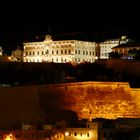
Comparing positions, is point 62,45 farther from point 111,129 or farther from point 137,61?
point 111,129

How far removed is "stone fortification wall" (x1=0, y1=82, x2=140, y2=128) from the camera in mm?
38688

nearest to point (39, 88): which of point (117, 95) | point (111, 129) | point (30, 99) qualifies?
point (30, 99)

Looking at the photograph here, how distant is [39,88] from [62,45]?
A: 3155cm

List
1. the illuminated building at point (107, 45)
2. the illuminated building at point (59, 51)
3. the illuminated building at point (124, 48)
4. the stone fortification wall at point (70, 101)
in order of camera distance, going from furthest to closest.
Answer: the illuminated building at point (59, 51) < the illuminated building at point (107, 45) < the illuminated building at point (124, 48) < the stone fortification wall at point (70, 101)

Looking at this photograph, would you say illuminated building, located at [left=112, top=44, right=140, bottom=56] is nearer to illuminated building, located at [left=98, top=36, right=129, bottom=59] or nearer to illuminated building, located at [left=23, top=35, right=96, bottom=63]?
illuminated building, located at [left=98, top=36, right=129, bottom=59]

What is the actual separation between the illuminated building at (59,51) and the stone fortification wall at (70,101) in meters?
27.5

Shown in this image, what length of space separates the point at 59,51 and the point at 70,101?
101 feet

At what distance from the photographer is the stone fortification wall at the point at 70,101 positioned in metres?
38.7

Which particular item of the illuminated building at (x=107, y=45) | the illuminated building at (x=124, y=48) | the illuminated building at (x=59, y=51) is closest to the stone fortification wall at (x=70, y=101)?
the illuminated building at (x=124, y=48)

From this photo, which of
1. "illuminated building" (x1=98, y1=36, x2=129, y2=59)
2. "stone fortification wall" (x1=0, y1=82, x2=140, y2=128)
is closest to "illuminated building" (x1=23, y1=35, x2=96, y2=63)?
"illuminated building" (x1=98, y1=36, x2=129, y2=59)

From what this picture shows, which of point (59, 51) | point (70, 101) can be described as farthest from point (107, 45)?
point (70, 101)

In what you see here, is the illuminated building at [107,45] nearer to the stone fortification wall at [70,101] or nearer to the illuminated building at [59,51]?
the illuminated building at [59,51]

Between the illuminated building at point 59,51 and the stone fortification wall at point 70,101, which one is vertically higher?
the illuminated building at point 59,51

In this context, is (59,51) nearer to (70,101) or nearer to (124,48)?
(124,48)
